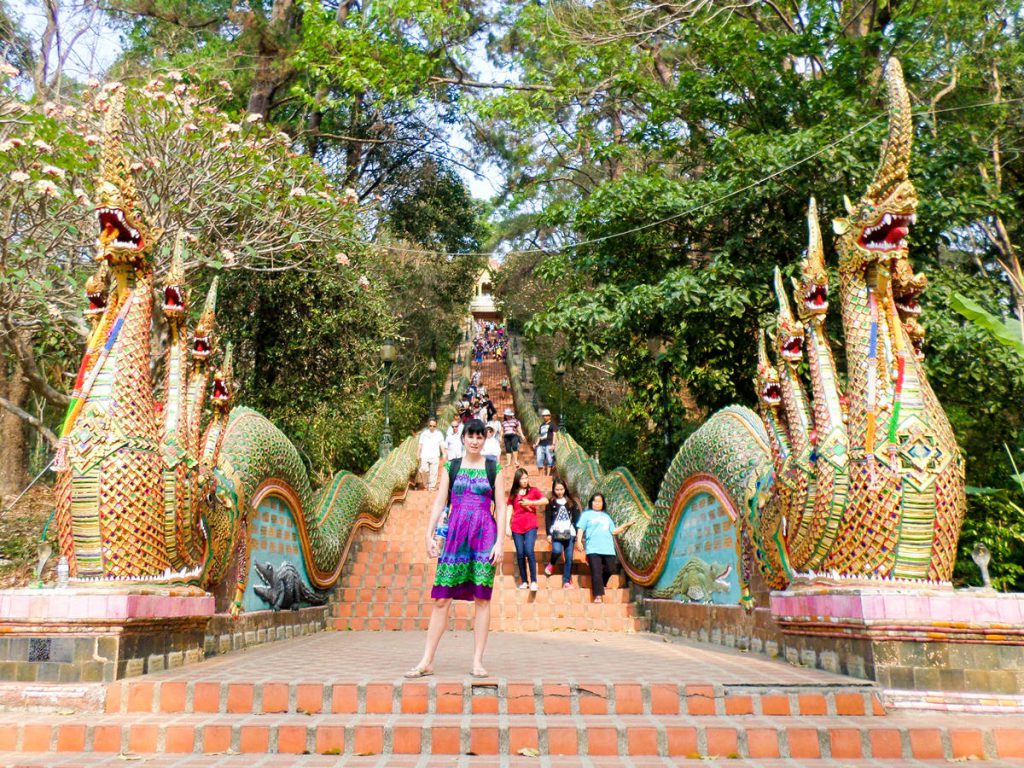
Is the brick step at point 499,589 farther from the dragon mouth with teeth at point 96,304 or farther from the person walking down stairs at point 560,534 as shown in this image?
the dragon mouth with teeth at point 96,304

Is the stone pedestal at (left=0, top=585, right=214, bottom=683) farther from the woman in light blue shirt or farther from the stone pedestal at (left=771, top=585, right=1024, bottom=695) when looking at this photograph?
the woman in light blue shirt

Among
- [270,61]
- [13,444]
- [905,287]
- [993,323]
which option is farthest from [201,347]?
[270,61]

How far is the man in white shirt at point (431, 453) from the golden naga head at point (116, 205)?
9559 millimetres

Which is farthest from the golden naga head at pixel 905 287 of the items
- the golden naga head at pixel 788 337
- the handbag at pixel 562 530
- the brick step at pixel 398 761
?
the handbag at pixel 562 530

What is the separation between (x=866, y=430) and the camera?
441 cm

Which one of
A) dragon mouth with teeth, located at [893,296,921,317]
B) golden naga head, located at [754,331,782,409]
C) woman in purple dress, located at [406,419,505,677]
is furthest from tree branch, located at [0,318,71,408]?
dragon mouth with teeth, located at [893,296,921,317]

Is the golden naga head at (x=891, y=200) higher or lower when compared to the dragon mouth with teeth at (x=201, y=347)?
higher

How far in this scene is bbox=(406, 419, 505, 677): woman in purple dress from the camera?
14.1 feet

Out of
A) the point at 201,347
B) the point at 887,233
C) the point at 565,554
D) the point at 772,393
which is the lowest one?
the point at 565,554

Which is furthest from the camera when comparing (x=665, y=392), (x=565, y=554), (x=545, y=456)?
(x=545, y=456)

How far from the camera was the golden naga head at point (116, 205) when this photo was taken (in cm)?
462

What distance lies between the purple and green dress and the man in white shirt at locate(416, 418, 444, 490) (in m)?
9.73

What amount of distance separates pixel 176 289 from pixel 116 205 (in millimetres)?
783

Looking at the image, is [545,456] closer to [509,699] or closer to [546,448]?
[546,448]
